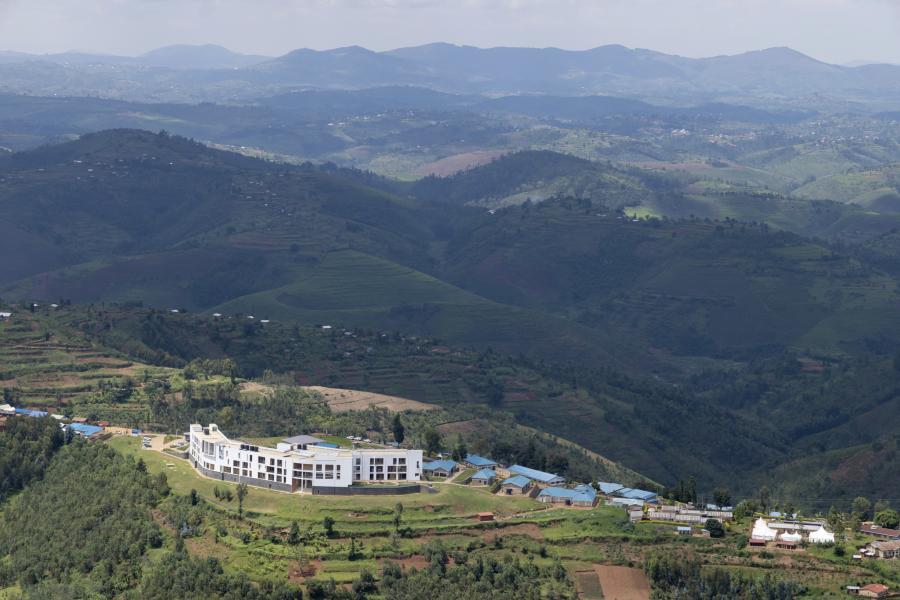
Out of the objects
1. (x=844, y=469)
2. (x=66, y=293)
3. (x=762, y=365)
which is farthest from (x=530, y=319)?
(x=844, y=469)

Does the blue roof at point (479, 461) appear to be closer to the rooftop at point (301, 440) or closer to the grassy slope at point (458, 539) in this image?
the grassy slope at point (458, 539)

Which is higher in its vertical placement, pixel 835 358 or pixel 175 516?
pixel 175 516

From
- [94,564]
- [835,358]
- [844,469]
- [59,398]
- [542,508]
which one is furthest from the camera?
[835,358]

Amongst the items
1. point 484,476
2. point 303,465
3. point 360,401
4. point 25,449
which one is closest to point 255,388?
point 360,401

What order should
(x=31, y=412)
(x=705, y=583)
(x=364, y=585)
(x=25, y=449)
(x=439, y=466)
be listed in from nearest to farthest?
(x=364, y=585) → (x=705, y=583) → (x=439, y=466) → (x=25, y=449) → (x=31, y=412)

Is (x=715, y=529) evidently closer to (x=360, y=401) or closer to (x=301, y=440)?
(x=301, y=440)

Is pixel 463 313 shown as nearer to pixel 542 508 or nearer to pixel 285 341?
pixel 285 341

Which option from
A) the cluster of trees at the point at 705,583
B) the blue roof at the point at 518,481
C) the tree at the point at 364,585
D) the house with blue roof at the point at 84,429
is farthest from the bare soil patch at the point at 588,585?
the house with blue roof at the point at 84,429

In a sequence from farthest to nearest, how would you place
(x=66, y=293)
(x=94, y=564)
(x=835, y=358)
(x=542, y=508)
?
1. (x=66, y=293)
2. (x=835, y=358)
3. (x=542, y=508)
4. (x=94, y=564)
